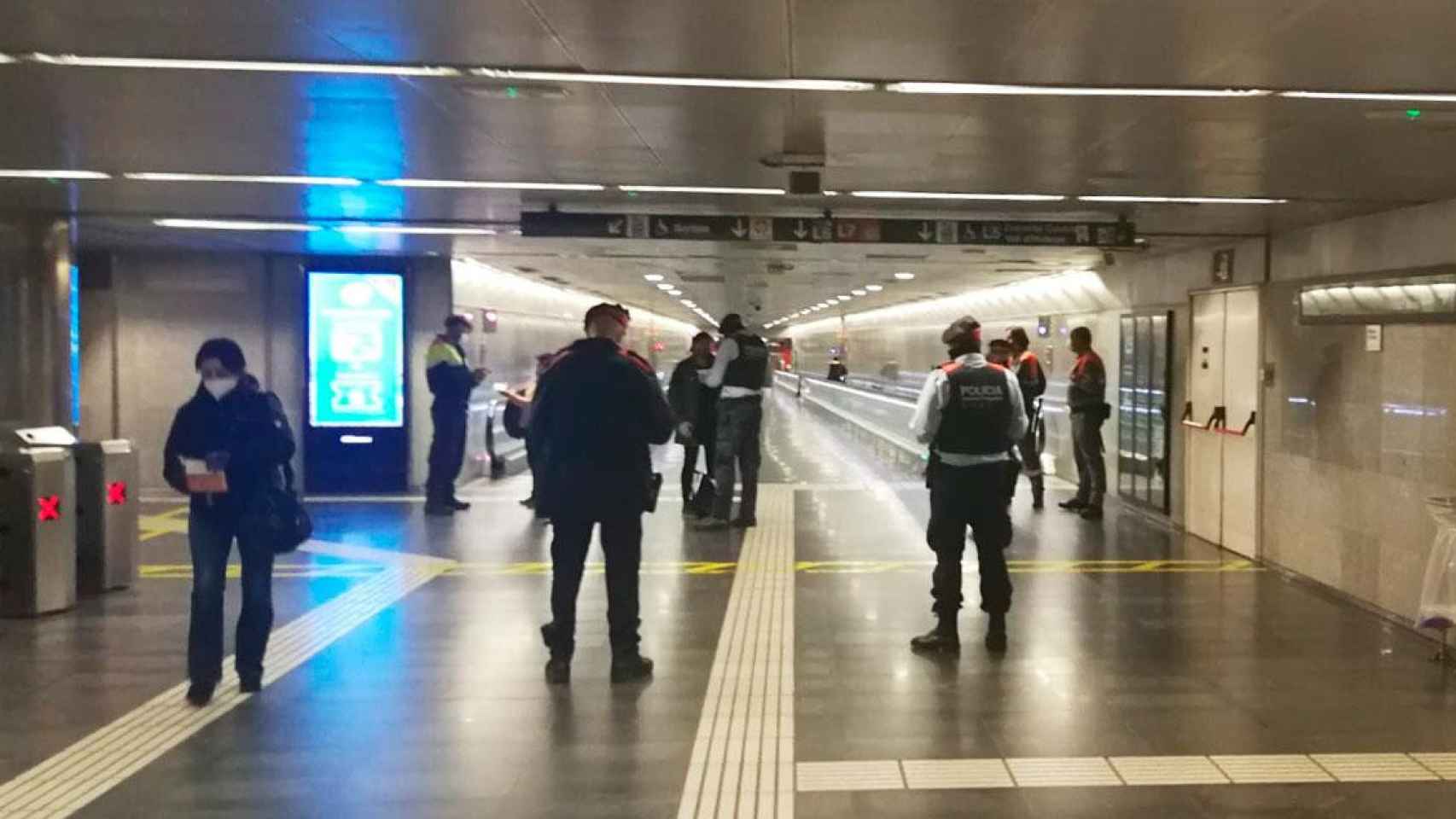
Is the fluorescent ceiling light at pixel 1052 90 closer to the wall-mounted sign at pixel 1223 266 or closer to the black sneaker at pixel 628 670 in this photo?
the black sneaker at pixel 628 670

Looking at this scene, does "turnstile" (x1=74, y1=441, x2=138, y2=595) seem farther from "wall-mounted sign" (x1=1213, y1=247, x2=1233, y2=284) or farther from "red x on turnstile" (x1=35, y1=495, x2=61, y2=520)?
"wall-mounted sign" (x1=1213, y1=247, x2=1233, y2=284)

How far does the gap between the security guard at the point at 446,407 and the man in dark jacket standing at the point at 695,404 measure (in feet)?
6.59

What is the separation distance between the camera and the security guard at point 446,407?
Result: 36.9 ft

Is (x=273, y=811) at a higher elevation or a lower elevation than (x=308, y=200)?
lower

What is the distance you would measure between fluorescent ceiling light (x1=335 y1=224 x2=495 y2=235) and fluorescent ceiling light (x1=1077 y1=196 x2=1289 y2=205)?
5.09 metres

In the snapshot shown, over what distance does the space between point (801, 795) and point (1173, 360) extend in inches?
316

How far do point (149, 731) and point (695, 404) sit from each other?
6370mm

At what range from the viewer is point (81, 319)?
12398mm

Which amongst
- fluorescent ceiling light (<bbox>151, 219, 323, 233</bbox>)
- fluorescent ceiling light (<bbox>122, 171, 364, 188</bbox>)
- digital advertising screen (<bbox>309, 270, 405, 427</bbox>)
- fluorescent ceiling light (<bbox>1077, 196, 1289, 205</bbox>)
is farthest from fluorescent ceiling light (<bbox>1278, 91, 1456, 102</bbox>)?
digital advertising screen (<bbox>309, 270, 405, 427</bbox>)

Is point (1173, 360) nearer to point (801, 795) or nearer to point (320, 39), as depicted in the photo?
point (801, 795)

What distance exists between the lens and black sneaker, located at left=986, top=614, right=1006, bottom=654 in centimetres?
632

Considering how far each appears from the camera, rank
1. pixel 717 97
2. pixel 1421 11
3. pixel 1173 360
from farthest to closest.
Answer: pixel 1173 360 < pixel 717 97 < pixel 1421 11

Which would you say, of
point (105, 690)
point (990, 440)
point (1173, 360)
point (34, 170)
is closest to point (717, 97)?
point (990, 440)

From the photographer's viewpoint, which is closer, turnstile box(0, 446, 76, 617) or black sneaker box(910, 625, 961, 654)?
black sneaker box(910, 625, 961, 654)
